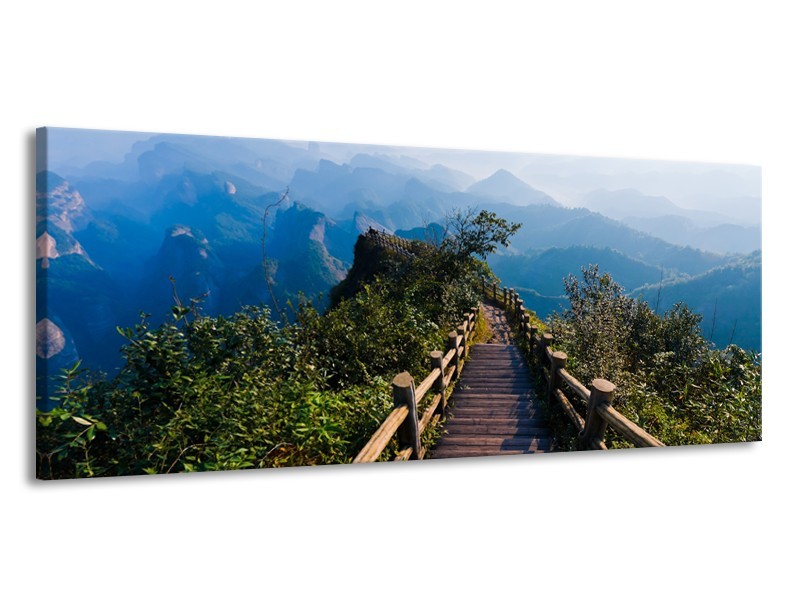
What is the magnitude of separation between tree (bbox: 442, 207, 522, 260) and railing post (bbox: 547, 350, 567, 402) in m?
1.01

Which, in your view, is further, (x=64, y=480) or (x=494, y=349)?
(x=494, y=349)

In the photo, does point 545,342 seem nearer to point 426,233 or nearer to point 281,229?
point 426,233

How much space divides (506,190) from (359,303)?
6.12 feet

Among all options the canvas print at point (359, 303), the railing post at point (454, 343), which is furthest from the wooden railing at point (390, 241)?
the railing post at point (454, 343)

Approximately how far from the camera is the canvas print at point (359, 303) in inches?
131

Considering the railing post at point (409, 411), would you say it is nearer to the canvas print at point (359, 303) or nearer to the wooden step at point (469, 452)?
the canvas print at point (359, 303)

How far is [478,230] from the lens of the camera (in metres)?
4.61

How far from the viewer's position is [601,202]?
180 inches

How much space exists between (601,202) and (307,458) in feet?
10.0

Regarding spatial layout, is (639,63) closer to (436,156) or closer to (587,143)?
(587,143)

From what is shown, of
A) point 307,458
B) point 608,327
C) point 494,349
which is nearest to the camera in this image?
point 307,458

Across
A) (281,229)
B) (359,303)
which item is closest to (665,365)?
(359,303)
